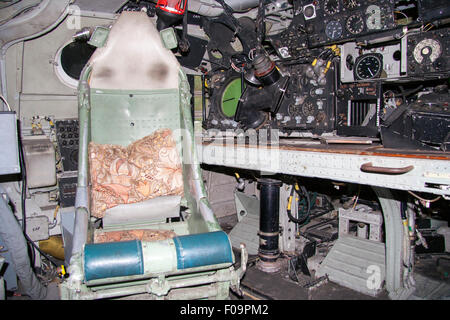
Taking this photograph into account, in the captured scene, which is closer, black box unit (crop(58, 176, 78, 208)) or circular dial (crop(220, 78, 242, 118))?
black box unit (crop(58, 176, 78, 208))

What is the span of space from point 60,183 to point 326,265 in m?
3.07

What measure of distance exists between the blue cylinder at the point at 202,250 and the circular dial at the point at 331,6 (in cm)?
263

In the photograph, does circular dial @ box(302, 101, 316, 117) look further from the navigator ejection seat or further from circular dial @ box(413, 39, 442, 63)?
the navigator ejection seat

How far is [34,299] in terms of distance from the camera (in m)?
3.15

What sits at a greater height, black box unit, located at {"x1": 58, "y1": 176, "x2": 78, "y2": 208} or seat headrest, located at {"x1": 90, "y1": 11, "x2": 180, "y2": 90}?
seat headrest, located at {"x1": 90, "y1": 11, "x2": 180, "y2": 90}

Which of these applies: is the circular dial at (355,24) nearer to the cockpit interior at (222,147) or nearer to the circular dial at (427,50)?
the cockpit interior at (222,147)

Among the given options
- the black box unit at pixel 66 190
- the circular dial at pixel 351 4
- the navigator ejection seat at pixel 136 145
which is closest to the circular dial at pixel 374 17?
the circular dial at pixel 351 4

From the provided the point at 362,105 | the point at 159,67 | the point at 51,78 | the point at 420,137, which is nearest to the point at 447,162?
the point at 420,137

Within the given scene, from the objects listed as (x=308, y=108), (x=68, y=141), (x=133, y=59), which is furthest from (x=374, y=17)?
(x=68, y=141)

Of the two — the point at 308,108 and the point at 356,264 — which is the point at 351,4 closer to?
the point at 308,108

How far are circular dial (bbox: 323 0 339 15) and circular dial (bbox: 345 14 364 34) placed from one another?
201mm

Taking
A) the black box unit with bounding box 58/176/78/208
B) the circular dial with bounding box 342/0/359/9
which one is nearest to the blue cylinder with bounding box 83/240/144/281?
the black box unit with bounding box 58/176/78/208

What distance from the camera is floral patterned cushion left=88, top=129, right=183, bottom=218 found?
8.50 feet

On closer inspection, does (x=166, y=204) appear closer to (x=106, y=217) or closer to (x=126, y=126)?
(x=106, y=217)
